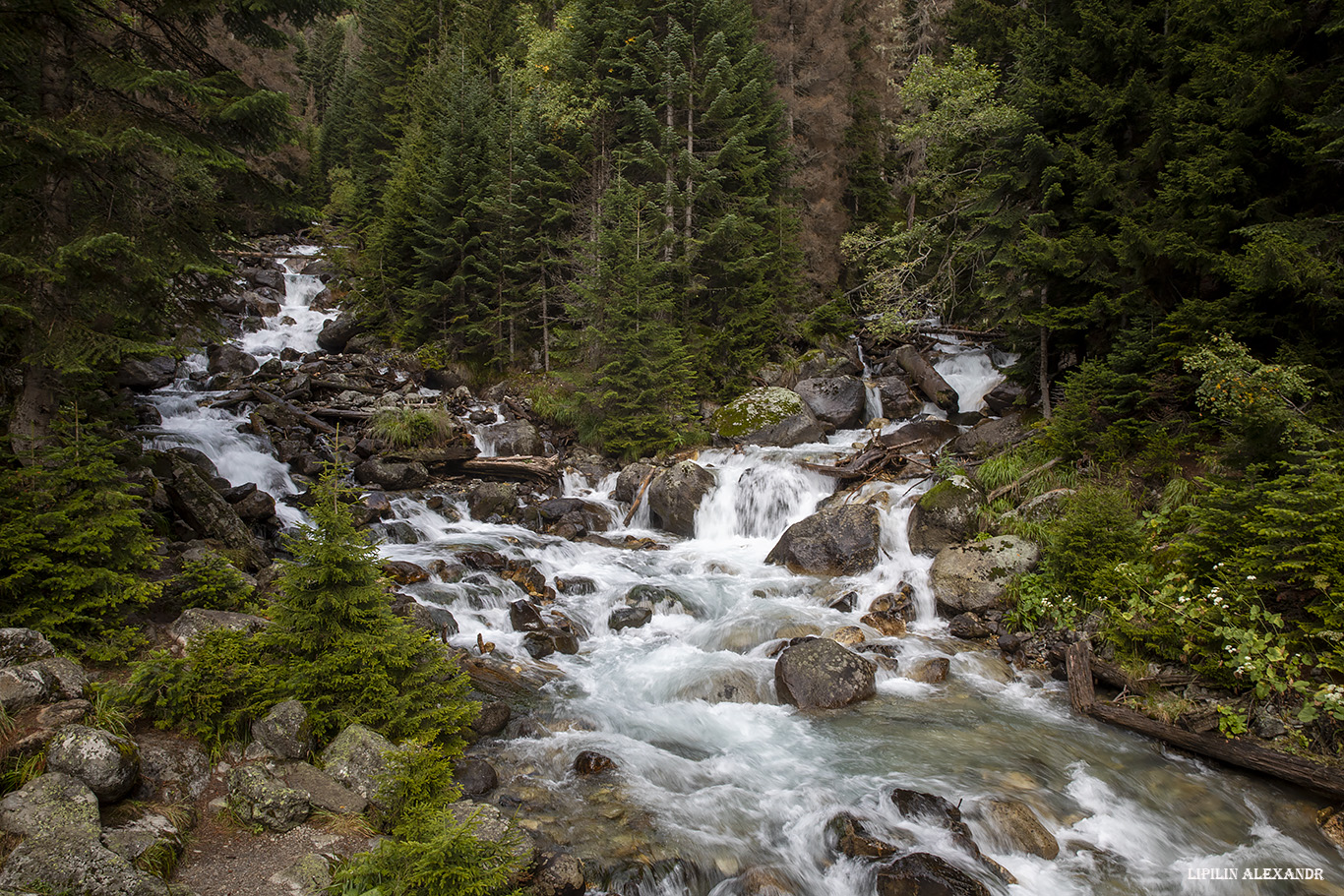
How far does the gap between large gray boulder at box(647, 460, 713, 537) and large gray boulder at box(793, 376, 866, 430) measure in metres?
5.35

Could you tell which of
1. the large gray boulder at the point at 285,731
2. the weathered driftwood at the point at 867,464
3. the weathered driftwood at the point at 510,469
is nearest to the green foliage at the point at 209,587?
the large gray boulder at the point at 285,731

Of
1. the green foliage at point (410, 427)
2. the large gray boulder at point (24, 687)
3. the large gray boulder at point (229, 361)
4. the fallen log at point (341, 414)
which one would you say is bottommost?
the large gray boulder at point (24, 687)

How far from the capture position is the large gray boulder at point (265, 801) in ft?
14.9

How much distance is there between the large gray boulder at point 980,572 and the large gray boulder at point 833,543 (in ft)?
4.91

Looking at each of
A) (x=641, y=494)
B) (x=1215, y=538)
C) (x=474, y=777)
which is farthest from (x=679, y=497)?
(x=1215, y=538)

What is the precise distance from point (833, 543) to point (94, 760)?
35.0 ft

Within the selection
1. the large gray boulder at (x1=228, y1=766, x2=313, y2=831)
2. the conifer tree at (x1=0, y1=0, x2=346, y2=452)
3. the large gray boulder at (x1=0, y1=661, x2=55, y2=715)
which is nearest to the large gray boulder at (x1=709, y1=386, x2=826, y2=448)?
the conifer tree at (x1=0, y1=0, x2=346, y2=452)

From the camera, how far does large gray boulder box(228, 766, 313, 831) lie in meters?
4.55

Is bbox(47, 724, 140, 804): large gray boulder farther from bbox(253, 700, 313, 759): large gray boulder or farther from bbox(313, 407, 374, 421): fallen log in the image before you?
bbox(313, 407, 374, 421): fallen log

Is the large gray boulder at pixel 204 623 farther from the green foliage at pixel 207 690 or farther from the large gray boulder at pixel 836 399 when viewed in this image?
the large gray boulder at pixel 836 399

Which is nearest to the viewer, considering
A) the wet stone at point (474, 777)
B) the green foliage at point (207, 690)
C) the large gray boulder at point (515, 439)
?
the green foliage at point (207, 690)

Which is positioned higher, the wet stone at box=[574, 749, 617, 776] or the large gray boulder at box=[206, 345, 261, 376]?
the large gray boulder at box=[206, 345, 261, 376]

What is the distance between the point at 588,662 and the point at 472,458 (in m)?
9.35

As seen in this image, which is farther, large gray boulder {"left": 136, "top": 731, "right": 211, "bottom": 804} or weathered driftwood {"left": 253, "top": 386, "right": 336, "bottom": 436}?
weathered driftwood {"left": 253, "top": 386, "right": 336, "bottom": 436}
